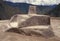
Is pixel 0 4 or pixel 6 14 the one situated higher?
pixel 0 4

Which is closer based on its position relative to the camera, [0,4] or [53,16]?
[0,4]

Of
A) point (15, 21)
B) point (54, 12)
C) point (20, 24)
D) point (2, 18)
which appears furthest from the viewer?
point (54, 12)

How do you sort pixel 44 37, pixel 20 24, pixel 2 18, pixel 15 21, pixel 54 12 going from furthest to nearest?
pixel 54 12 → pixel 2 18 → pixel 15 21 → pixel 20 24 → pixel 44 37

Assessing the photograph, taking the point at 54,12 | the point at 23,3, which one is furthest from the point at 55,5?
the point at 23,3

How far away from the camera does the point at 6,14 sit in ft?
10.0

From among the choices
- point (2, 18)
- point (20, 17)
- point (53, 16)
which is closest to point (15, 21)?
point (20, 17)

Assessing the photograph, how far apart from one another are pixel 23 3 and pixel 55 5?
0.65m

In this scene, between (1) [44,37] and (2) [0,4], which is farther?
(2) [0,4]

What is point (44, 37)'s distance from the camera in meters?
1.50

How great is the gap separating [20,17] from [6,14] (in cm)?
126

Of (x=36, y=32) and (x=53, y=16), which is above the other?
(x=36, y=32)

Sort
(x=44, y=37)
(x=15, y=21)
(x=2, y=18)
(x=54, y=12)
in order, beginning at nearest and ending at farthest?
(x=44, y=37) < (x=15, y=21) < (x=2, y=18) < (x=54, y=12)

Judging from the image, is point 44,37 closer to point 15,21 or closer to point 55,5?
point 15,21

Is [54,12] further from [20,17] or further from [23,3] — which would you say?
[20,17]
